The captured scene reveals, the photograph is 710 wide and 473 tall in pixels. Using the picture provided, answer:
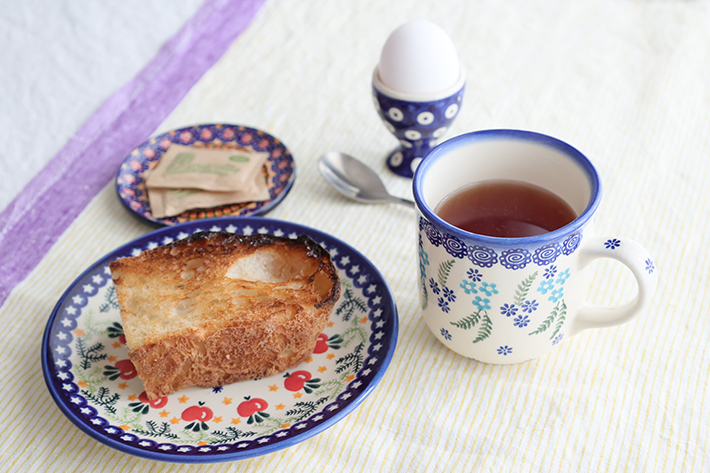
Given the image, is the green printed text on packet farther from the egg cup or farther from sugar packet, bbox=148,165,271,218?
the egg cup

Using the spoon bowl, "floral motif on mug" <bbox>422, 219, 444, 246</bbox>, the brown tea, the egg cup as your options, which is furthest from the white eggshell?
"floral motif on mug" <bbox>422, 219, 444, 246</bbox>

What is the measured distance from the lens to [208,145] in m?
1.12

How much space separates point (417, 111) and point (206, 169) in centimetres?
35

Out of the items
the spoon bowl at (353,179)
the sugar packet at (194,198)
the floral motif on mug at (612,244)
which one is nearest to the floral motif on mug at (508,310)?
the floral motif on mug at (612,244)

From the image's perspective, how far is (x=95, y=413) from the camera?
2.19 feet

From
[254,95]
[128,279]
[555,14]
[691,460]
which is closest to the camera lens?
[691,460]

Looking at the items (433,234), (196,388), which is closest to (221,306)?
(196,388)

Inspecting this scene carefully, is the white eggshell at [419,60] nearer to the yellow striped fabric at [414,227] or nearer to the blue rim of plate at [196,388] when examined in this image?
the yellow striped fabric at [414,227]

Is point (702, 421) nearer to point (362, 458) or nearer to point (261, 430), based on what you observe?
point (362, 458)

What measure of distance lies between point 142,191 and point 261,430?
0.52 meters

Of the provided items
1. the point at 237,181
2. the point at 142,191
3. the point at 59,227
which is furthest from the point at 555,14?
the point at 59,227

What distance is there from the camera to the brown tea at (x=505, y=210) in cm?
71

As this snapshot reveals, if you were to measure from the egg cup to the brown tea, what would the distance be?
0.25 m

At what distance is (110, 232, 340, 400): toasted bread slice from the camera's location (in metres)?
0.68
